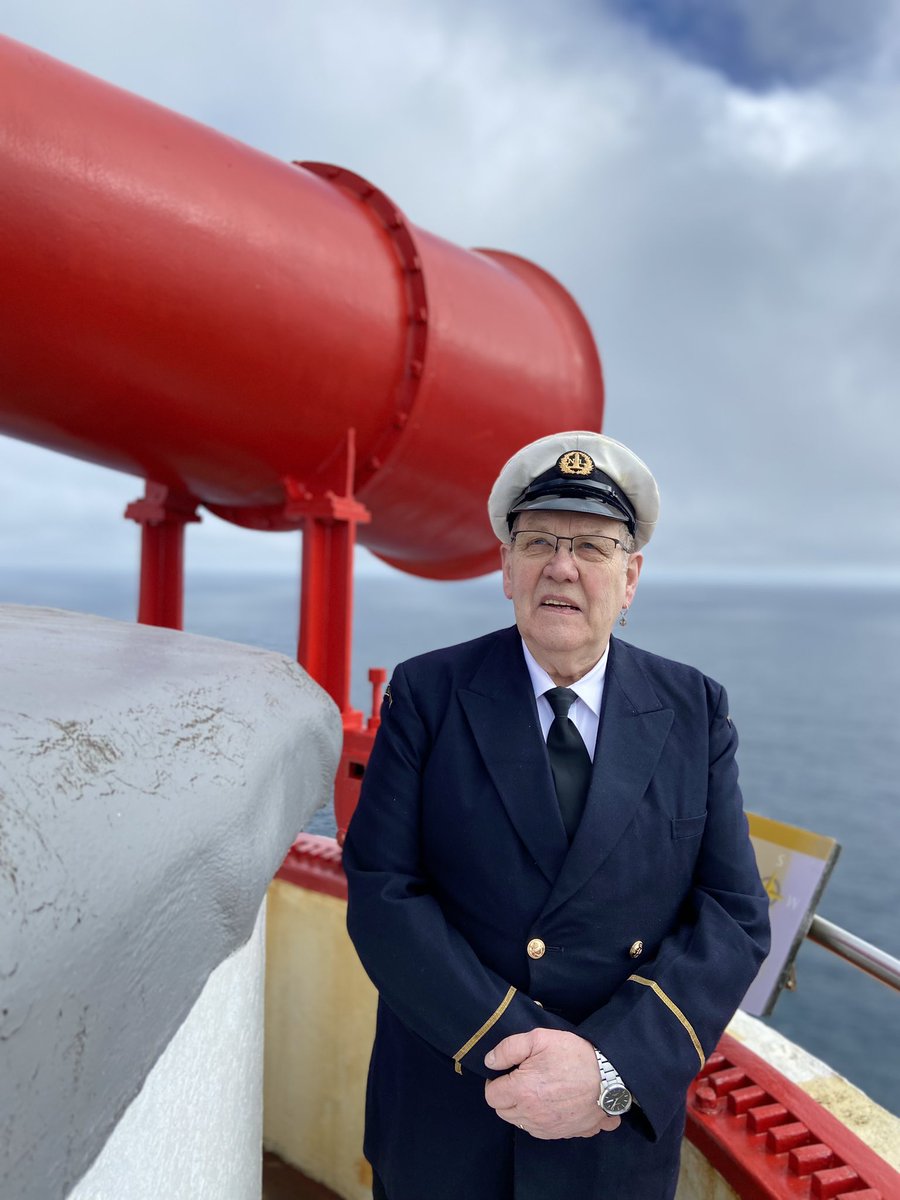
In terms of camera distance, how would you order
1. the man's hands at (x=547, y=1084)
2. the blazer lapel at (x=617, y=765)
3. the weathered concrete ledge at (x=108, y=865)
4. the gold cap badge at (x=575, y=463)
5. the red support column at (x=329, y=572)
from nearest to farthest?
the weathered concrete ledge at (x=108, y=865), the man's hands at (x=547, y=1084), the blazer lapel at (x=617, y=765), the gold cap badge at (x=575, y=463), the red support column at (x=329, y=572)

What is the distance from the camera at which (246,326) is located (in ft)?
10.2

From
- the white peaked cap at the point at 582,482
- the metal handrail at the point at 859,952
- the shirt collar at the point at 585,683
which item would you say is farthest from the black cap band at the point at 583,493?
the metal handrail at the point at 859,952

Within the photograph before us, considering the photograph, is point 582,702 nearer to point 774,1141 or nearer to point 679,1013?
point 679,1013

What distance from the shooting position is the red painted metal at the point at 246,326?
275cm

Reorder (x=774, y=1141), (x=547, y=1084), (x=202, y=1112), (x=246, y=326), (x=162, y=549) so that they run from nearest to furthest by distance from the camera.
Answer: (x=202, y=1112) < (x=547, y=1084) < (x=774, y=1141) < (x=246, y=326) < (x=162, y=549)

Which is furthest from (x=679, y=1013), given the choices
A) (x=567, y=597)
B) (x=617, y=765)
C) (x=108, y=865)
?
(x=108, y=865)

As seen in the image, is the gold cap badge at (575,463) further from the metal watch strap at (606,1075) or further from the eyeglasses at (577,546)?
the metal watch strap at (606,1075)

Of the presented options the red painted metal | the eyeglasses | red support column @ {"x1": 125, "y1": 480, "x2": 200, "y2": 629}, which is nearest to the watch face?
the eyeglasses

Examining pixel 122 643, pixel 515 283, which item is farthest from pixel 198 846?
pixel 515 283

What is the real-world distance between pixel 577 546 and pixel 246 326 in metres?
2.17

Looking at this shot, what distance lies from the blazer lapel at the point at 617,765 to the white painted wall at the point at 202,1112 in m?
0.49

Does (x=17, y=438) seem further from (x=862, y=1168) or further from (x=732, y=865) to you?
(x=862, y=1168)

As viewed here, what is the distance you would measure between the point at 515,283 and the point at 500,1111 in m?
3.84

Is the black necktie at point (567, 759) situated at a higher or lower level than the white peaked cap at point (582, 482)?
lower
